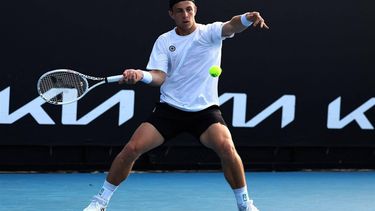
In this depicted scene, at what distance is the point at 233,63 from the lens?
830 centimetres

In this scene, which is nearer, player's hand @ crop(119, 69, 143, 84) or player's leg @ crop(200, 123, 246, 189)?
player's hand @ crop(119, 69, 143, 84)

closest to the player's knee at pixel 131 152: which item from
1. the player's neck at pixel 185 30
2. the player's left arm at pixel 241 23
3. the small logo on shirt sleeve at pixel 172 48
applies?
the small logo on shirt sleeve at pixel 172 48

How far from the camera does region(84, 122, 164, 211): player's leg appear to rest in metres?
5.07

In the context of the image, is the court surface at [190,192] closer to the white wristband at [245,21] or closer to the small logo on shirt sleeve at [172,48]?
the small logo on shirt sleeve at [172,48]

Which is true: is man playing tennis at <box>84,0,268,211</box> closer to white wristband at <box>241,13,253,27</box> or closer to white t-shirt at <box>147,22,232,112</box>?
white t-shirt at <box>147,22,232,112</box>

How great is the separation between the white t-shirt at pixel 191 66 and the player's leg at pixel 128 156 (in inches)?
9.8

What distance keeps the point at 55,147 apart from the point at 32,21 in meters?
1.28

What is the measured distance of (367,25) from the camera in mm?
8773

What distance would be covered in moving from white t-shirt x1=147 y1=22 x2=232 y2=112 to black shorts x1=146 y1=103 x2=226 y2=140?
0.04 metres

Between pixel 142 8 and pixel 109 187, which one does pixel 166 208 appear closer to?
pixel 109 187

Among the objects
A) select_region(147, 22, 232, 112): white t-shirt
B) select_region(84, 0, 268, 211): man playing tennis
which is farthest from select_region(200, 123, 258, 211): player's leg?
select_region(147, 22, 232, 112): white t-shirt

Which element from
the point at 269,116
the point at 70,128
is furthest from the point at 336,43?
the point at 70,128

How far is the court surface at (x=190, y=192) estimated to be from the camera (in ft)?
20.0

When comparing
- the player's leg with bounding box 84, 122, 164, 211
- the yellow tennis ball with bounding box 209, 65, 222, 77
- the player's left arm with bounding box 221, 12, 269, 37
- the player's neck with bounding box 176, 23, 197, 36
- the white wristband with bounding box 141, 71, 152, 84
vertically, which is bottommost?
the player's leg with bounding box 84, 122, 164, 211
